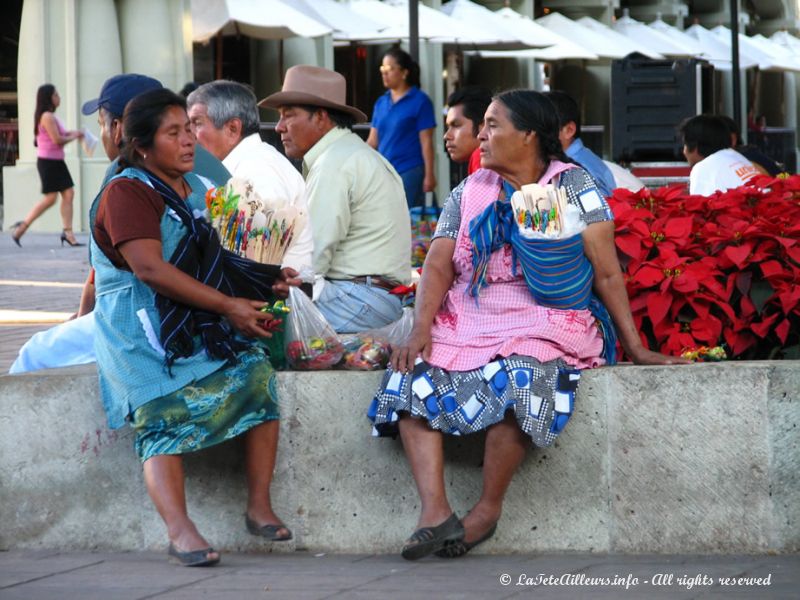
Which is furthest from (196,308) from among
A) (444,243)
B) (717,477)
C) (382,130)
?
(382,130)

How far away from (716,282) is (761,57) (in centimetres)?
3143

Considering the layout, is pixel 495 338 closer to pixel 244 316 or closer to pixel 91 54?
pixel 244 316

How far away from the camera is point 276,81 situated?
24969mm

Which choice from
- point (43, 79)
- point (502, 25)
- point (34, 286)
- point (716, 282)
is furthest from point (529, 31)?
point (716, 282)

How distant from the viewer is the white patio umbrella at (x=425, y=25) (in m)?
23.0

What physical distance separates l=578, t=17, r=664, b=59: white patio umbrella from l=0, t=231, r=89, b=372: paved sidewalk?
1545 centimetres

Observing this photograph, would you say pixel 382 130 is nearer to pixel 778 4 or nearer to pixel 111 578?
pixel 111 578

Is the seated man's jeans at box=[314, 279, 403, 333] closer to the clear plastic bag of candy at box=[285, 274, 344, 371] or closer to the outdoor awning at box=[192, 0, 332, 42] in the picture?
the clear plastic bag of candy at box=[285, 274, 344, 371]

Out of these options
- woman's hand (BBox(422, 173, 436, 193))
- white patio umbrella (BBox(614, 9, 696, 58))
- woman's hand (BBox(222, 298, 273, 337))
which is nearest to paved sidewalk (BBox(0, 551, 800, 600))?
woman's hand (BBox(222, 298, 273, 337))

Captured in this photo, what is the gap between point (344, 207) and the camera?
20.9 ft

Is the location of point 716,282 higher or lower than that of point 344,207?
lower

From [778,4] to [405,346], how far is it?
41.7m

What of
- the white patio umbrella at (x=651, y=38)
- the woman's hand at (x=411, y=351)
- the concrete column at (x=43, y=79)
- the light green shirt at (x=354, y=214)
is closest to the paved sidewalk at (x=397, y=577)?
the woman's hand at (x=411, y=351)

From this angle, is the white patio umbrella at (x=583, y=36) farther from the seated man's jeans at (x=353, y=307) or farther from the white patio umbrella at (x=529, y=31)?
the seated man's jeans at (x=353, y=307)
